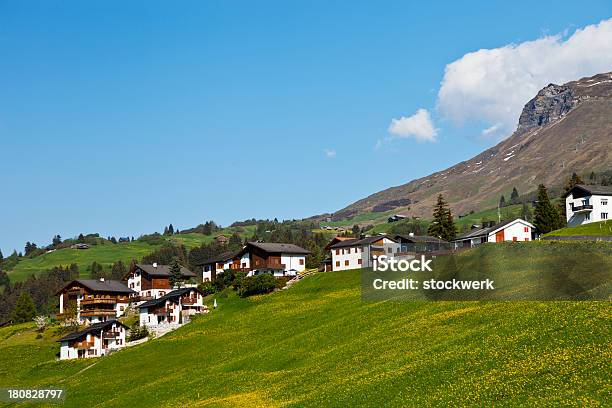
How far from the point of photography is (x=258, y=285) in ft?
360

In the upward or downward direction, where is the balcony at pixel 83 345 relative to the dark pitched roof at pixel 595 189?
downward

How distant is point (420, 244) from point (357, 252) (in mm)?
10744

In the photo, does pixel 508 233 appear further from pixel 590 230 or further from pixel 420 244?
pixel 590 230

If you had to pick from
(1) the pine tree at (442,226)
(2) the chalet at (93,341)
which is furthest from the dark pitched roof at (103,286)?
(1) the pine tree at (442,226)

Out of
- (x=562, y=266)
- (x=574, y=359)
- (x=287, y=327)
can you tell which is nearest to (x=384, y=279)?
(x=287, y=327)

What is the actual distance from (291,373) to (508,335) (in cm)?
1825

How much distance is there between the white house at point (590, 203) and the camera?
132 meters

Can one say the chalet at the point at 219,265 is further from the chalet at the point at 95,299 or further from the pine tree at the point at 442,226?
the pine tree at the point at 442,226

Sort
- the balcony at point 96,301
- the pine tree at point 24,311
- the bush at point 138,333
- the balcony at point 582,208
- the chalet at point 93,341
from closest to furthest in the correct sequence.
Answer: the chalet at point 93,341
the bush at point 138,333
the balcony at point 96,301
the balcony at point 582,208
the pine tree at point 24,311

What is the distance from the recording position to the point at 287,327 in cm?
8112

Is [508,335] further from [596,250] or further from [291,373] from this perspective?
[596,250]

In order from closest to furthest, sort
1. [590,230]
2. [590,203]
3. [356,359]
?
1. [356,359]
2. [590,230]
3. [590,203]

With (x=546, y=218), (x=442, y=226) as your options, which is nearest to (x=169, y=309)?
(x=442, y=226)

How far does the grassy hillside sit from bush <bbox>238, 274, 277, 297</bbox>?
7.94 m
